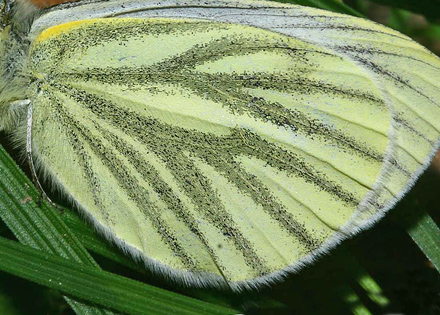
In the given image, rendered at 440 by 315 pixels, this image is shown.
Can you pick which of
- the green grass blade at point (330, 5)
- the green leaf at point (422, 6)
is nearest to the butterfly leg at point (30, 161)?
the green grass blade at point (330, 5)

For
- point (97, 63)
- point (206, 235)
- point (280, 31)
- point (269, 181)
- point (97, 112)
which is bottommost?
point (206, 235)

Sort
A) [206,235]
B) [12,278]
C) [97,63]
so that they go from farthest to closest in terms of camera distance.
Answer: [12,278] < [206,235] < [97,63]

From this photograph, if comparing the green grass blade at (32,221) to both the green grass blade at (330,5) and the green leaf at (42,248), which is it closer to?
the green leaf at (42,248)

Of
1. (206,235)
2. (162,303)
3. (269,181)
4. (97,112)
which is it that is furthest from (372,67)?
(162,303)

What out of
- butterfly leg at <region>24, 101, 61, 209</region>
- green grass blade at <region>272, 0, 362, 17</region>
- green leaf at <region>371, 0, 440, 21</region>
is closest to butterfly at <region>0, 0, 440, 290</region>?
butterfly leg at <region>24, 101, 61, 209</region>

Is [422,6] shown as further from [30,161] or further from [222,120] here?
[30,161]

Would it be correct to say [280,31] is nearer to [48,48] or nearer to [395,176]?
[395,176]
